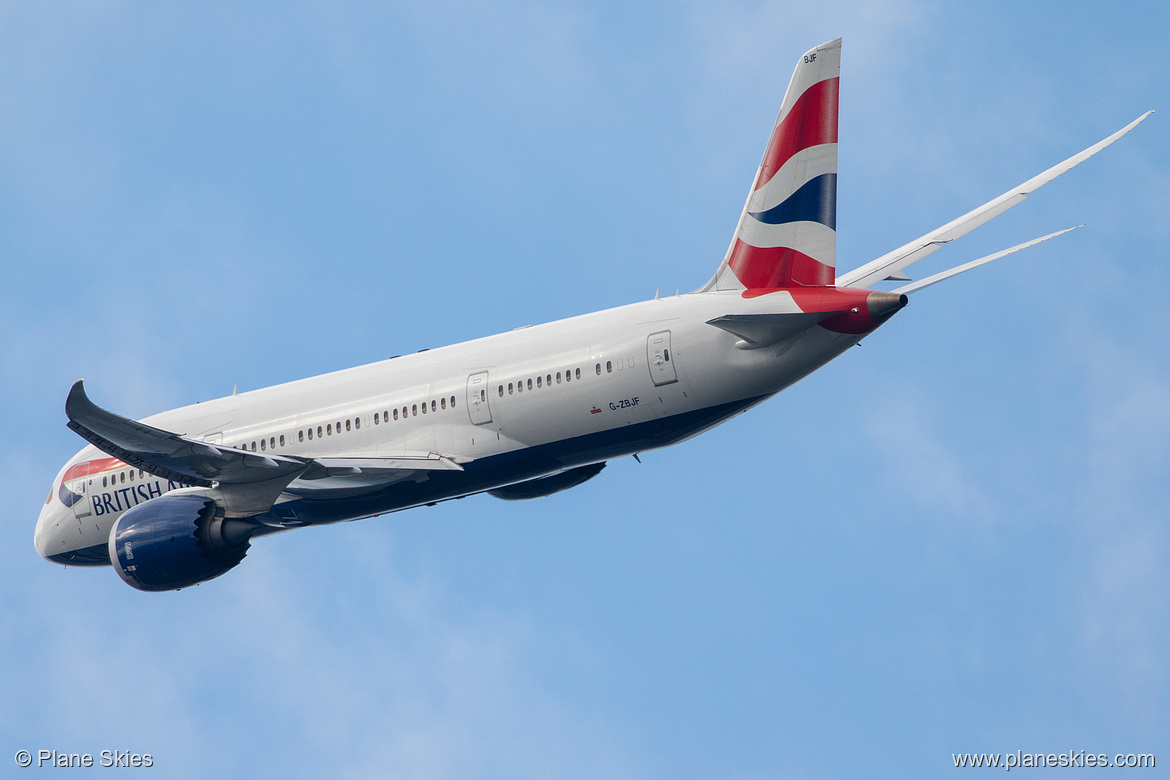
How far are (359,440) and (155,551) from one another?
5871 mm

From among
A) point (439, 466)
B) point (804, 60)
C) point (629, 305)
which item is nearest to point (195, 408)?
point (439, 466)

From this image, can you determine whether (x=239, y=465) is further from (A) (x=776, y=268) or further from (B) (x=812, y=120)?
(B) (x=812, y=120)

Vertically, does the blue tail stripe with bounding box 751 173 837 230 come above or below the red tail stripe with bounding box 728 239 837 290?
above

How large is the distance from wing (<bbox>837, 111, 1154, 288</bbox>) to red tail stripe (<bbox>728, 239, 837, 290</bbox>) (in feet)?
12.9

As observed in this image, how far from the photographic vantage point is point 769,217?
32.8 meters

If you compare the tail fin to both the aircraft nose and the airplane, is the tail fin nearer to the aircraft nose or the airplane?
the airplane

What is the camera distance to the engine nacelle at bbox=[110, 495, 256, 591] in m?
36.8

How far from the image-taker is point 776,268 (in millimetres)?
32719

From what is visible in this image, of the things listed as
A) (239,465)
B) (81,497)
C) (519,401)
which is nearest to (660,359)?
(519,401)

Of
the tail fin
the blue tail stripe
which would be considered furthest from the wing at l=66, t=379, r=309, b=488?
the blue tail stripe

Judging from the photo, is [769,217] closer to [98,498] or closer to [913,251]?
[913,251]


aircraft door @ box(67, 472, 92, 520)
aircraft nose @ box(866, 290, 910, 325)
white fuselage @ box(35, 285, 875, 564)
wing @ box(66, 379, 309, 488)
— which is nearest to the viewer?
aircraft nose @ box(866, 290, 910, 325)

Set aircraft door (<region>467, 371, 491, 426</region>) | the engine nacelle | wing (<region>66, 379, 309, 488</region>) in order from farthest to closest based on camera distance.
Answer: the engine nacelle, aircraft door (<region>467, 371, 491, 426</region>), wing (<region>66, 379, 309, 488</region>)

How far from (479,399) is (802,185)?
9432mm
